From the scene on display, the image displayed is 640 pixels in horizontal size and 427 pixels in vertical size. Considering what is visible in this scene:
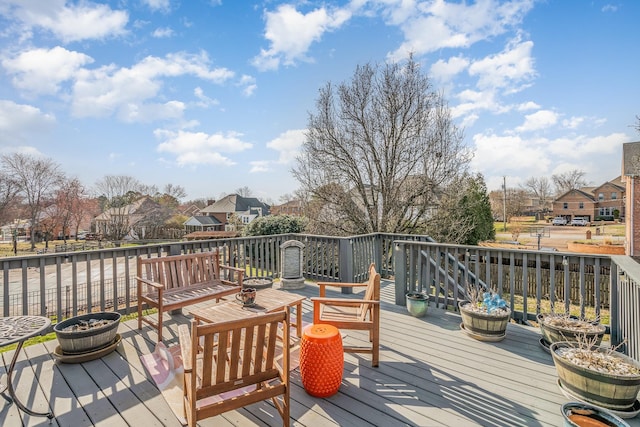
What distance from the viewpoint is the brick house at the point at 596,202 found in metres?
39.5

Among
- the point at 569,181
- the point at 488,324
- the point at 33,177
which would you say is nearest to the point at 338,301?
the point at 488,324

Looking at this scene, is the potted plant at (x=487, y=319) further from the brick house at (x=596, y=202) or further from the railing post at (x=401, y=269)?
the brick house at (x=596, y=202)

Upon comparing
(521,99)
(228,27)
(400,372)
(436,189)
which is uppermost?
(228,27)

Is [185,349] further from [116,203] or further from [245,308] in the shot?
[116,203]

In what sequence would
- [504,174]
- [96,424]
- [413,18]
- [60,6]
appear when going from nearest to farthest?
[96,424]
[60,6]
[413,18]
[504,174]

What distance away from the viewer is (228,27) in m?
7.29

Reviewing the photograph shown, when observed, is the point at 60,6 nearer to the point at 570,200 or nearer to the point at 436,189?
the point at 436,189

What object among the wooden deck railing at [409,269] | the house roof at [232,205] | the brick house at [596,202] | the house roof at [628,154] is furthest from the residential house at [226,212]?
the brick house at [596,202]

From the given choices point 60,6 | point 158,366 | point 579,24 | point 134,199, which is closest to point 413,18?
point 579,24

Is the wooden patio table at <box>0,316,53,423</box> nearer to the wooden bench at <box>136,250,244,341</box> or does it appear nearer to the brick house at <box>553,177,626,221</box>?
the wooden bench at <box>136,250,244,341</box>

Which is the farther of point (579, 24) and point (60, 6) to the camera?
point (579, 24)

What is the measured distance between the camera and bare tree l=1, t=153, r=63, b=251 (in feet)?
76.7

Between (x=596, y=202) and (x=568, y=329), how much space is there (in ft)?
175

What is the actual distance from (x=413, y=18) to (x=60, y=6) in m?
7.38
